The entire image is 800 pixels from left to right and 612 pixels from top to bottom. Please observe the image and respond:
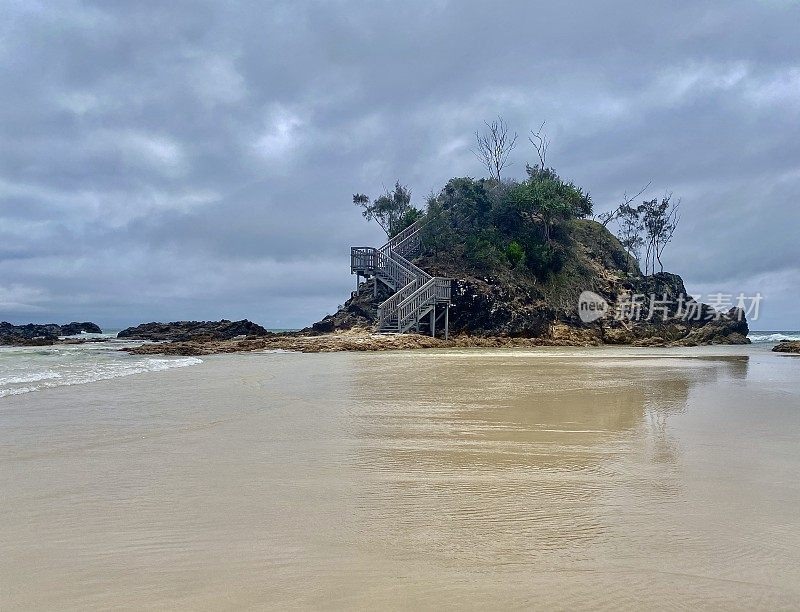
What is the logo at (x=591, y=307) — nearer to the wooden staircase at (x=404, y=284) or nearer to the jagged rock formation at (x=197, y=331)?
the wooden staircase at (x=404, y=284)

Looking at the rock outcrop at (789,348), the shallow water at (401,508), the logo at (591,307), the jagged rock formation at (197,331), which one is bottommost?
the shallow water at (401,508)

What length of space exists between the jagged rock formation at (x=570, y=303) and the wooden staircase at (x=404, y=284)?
42.7 inches

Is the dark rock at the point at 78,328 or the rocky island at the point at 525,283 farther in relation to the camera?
the dark rock at the point at 78,328

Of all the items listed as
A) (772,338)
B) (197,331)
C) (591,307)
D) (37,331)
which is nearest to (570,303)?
(591,307)

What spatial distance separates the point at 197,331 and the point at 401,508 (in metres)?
37.3

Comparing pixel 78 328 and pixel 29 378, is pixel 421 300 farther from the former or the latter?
pixel 78 328

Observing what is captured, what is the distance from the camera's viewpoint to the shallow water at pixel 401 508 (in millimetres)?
2117

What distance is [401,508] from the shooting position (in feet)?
9.77

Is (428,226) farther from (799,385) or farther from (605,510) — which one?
(605,510)

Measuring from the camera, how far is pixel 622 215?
47406 millimetres

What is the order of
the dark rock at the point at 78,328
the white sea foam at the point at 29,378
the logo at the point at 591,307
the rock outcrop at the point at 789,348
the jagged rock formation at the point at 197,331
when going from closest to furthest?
the white sea foam at the point at 29,378 < the rock outcrop at the point at 789,348 < the logo at the point at 591,307 < the jagged rock formation at the point at 197,331 < the dark rock at the point at 78,328

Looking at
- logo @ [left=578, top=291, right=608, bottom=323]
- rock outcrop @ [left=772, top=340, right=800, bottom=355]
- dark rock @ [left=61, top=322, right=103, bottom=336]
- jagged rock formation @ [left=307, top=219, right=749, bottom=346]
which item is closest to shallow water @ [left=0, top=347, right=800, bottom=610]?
rock outcrop @ [left=772, top=340, right=800, bottom=355]

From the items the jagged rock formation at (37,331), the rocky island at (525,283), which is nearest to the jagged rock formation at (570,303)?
the rocky island at (525,283)

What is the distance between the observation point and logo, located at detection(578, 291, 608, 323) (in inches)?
1286
